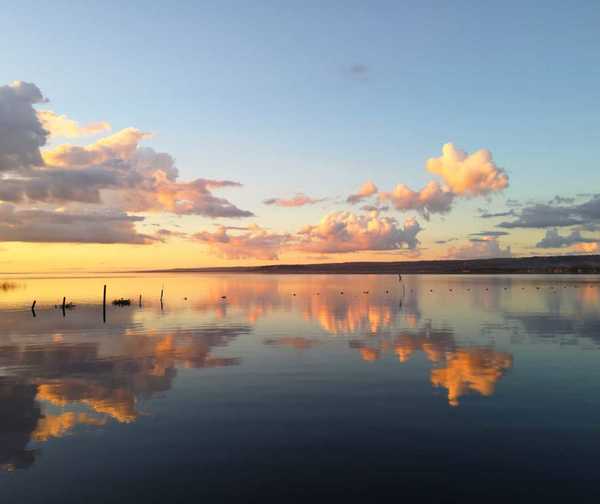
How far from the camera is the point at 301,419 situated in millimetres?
17391

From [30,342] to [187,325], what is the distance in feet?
46.7

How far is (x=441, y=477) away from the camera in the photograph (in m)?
12.5

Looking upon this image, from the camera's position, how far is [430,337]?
1487 inches

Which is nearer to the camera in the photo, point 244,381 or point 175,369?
point 244,381

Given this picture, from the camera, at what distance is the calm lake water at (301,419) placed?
12.2 m

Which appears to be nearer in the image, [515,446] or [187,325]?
[515,446]

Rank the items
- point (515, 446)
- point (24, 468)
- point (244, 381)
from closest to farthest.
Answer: point (24, 468)
point (515, 446)
point (244, 381)

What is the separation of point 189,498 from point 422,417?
913 centimetres

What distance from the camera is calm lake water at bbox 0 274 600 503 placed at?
12242 millimetres

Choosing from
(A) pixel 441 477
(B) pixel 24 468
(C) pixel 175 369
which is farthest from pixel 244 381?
(A) pixel 441 477

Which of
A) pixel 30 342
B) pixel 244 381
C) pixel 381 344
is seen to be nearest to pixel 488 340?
pixel 381 344

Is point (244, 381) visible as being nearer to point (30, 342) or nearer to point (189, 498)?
point (189, 498)

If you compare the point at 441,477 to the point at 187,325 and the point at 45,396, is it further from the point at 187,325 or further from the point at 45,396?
the point at 187,325

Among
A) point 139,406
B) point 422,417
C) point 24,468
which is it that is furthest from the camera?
point 139,406
